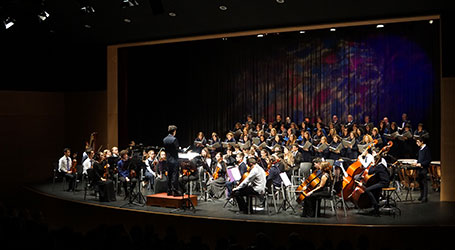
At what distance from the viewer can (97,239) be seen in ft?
13.1

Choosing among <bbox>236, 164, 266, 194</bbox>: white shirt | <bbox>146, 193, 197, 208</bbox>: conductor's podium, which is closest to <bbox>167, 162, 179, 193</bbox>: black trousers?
<bbox>146, 193, 197, 208</bbox>: conductor's podium

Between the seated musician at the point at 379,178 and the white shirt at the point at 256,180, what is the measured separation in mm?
1960

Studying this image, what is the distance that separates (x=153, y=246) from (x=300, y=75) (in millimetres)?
12917

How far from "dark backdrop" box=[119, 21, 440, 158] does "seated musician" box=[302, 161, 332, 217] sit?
284 inches

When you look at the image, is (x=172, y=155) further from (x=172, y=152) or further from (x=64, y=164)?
(x=64, y=164)

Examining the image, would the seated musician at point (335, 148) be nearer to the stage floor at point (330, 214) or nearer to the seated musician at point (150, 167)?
the stage floor at point (330, 214)

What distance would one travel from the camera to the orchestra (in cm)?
846

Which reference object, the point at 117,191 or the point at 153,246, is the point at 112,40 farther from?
the point at 153,246

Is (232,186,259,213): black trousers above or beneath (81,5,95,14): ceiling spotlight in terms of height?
beneath

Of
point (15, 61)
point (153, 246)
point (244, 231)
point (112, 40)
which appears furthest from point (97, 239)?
point (15, 61)

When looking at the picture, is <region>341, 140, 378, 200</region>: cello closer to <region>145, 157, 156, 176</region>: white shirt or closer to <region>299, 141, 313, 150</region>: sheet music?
A: <region>299, 141, 313, 150</region>: sheet music

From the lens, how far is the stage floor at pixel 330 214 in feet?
25.7

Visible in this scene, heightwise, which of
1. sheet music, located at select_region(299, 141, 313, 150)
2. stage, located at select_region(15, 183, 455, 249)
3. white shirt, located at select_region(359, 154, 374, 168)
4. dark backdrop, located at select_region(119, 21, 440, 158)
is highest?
dark backdrop, located at select_region(119, 21, 440, 158)

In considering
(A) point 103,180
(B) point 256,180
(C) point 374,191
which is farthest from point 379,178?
(A) point 103,180
